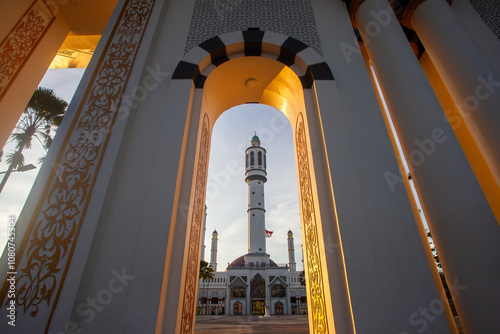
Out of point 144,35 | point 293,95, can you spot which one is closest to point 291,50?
point 293,95

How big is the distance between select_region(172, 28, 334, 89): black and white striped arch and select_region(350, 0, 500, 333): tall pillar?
0.76m

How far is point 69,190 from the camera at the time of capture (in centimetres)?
Answer: 222

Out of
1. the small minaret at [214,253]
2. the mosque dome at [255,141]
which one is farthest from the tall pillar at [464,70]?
the small minaret at [214,253]

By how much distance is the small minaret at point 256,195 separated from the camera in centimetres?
3189

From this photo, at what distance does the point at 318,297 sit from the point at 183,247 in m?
1.40

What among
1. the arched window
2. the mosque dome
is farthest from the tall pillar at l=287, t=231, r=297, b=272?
the mosque dome

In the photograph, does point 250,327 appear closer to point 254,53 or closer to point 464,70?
point 254,53

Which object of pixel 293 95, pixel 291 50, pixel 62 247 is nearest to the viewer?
pixel 62 247

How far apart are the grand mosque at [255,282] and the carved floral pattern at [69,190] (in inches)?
1058

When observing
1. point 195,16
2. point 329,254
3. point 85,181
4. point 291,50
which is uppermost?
point 195,16

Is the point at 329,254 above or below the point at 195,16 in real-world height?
below

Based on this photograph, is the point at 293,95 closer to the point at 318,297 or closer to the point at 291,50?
the point at 291,50

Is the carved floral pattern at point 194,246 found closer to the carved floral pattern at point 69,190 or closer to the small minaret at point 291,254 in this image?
the carved floral pattern at point 69,190

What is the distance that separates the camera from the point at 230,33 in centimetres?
330
